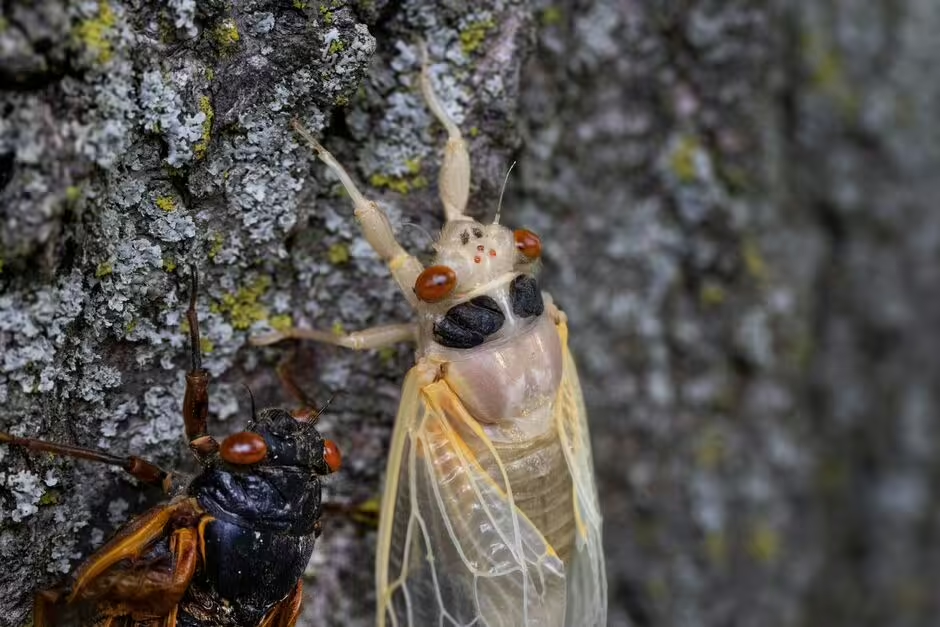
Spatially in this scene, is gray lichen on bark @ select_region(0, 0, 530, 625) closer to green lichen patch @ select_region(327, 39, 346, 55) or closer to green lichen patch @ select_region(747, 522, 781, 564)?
green lichen patch @ select_region(327, 39, 346, 55)

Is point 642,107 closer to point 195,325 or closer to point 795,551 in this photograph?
point 195,325

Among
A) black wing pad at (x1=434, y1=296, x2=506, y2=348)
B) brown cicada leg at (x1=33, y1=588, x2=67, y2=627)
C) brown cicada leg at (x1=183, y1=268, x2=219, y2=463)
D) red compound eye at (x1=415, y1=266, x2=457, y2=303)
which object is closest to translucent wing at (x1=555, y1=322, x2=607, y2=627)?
black wing pad at (x1=434, y1=296, x2=506, y2=348)

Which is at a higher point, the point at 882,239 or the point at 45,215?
the point at 45,215

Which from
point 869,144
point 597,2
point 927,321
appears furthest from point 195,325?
point 927,321

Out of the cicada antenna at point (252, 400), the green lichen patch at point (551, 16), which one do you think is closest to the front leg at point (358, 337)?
the cicada antenna at point (252, 400)

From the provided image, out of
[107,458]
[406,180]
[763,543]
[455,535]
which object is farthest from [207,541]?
[763,543]

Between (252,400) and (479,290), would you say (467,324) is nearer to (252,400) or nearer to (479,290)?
(479,290)
